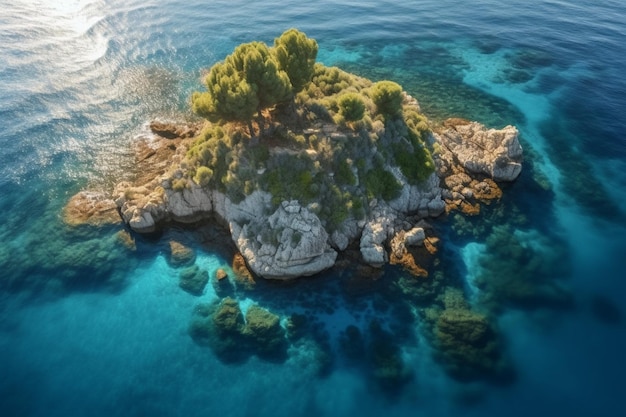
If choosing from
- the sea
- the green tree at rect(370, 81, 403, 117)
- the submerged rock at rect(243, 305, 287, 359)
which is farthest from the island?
the sea

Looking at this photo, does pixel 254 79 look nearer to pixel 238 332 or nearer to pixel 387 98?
pixel 387 98

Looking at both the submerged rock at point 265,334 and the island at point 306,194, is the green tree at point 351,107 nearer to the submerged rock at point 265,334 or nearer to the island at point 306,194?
the island at point 306,194

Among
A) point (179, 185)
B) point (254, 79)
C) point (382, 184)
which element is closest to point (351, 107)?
point (382, 184)

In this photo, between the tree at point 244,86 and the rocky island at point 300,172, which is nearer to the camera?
the tree at point 244,86

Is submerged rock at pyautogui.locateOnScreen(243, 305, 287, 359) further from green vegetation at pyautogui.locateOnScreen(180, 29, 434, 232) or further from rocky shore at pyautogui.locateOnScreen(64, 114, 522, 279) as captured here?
green vegetation at pyautogui.locateOnScreen(180, 29, 434, 232)

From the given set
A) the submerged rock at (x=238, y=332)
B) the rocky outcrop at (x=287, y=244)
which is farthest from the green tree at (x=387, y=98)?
the submerged rock at (x=238, y=332)

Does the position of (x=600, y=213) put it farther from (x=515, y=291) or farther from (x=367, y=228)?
(x=367, y=228)
